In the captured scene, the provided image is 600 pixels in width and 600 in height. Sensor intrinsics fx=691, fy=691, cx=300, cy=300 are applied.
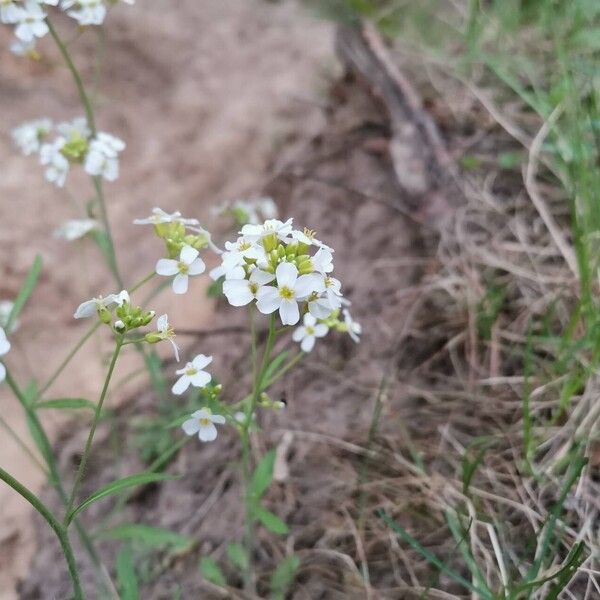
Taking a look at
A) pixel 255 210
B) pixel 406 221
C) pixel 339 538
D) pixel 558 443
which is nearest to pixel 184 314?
pixel 255 210

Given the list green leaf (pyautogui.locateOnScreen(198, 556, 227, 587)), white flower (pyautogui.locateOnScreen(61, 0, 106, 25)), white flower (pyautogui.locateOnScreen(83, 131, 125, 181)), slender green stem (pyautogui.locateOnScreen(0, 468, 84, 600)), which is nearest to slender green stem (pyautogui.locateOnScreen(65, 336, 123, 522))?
slender green stem (pyautogui.locateOnScreen(0, 468, 84, 600))

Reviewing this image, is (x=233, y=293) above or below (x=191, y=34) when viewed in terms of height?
above

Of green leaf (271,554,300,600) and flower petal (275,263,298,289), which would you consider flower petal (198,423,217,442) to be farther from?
green leaf (271,554,300,600)

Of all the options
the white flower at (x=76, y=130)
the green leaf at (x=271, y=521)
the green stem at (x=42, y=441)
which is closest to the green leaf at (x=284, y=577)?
the green leaf at (x=271, y=521)

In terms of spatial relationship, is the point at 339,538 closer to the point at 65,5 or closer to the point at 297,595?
the point at 297,595

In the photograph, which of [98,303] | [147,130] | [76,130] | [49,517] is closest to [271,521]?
[49,517]

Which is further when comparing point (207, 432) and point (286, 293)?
point (207, 432)

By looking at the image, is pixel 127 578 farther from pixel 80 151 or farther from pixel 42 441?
pixel 80 151
